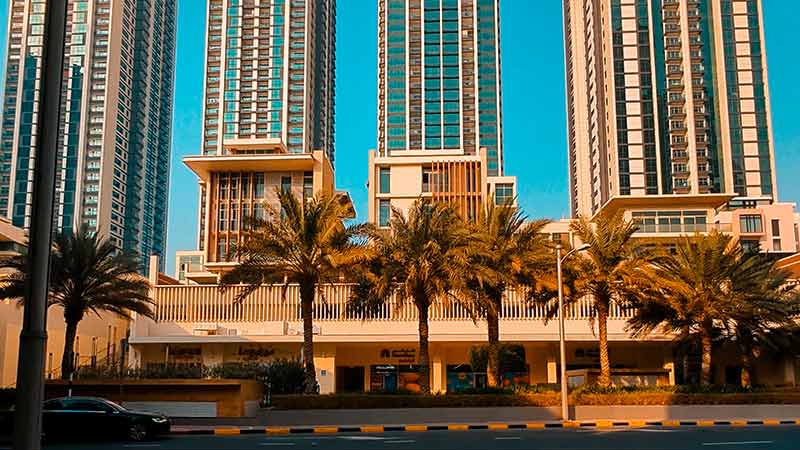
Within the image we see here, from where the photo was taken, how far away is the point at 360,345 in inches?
1882

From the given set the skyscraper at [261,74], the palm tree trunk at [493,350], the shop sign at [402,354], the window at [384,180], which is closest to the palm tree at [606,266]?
the palm tree trunk at [493,350]

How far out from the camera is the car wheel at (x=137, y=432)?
865 inches

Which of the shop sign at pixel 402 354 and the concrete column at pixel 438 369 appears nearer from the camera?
the concrete column at pixel 438 369

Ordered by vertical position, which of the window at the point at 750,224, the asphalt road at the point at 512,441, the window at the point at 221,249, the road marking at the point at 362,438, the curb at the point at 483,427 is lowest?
the curb at the point at 483,427

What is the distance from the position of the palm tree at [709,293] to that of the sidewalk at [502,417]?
4066 millimetres

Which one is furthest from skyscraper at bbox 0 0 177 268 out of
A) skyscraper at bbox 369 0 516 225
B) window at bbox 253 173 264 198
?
window at bbox 253 173 264 198

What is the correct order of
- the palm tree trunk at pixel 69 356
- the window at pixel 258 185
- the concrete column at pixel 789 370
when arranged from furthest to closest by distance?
the window at pixel 258 185 < the concrete column at pixel 789 370 < the palm tree trunk at pixel 69 356

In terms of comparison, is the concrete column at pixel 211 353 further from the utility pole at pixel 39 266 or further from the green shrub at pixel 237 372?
the utility pole at pixel 39 266

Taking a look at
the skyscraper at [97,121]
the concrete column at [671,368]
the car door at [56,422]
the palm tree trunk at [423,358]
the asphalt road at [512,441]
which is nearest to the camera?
the asphalt road at [512,441]

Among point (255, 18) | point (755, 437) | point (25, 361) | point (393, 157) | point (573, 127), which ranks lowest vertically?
point (755, 437)

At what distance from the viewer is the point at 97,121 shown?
442 ft

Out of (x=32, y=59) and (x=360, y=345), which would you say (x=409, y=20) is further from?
(x=360, y=345)

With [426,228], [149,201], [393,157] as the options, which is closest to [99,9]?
[149,201]

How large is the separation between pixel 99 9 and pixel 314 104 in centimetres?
4191
